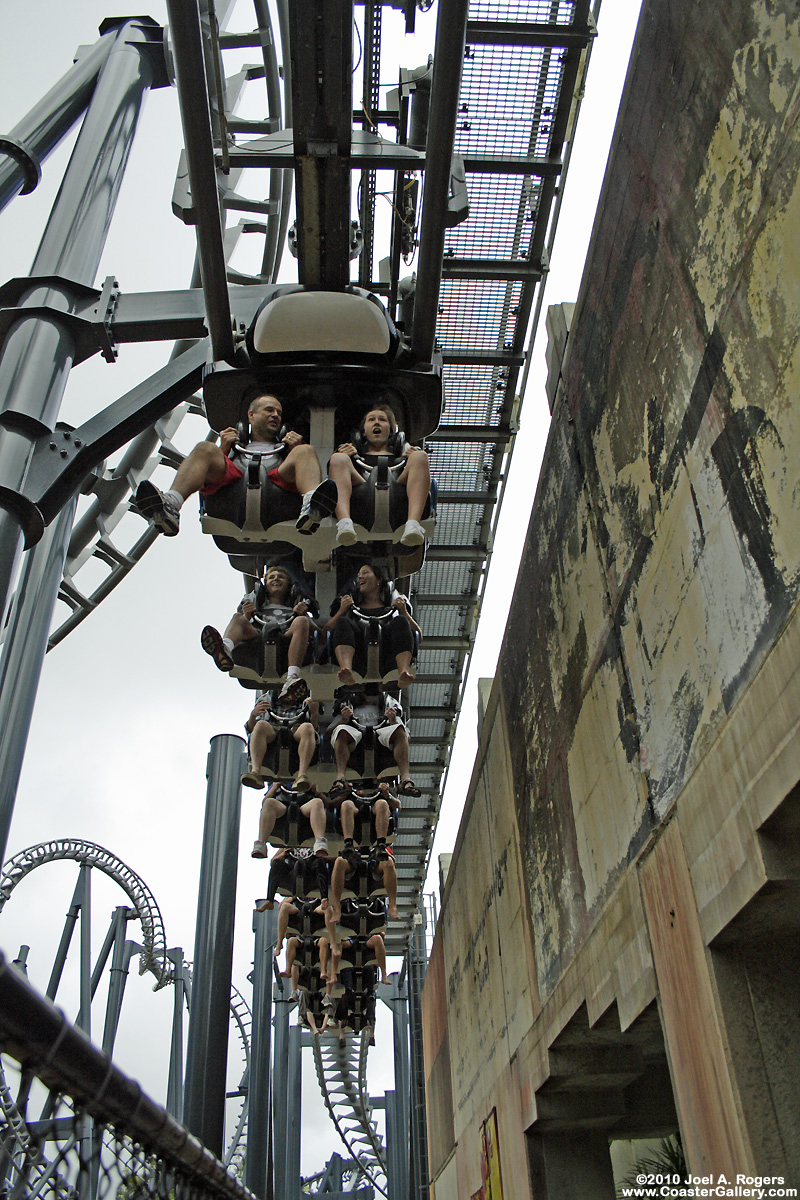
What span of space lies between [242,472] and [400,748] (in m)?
4.27

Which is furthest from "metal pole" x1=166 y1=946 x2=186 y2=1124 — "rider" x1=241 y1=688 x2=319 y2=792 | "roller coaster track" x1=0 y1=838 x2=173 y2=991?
"rider" x1=241 y1=688 x2=319 y2=792

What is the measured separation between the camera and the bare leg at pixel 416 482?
22.7 feet

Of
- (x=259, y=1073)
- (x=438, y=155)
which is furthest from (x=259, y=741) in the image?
(x=259, y=1073)

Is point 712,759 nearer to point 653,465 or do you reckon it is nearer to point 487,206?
point 653,465

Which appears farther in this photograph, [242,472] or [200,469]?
[242,472]

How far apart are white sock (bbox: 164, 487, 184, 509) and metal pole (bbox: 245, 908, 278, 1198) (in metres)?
13.4

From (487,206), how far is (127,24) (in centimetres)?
370

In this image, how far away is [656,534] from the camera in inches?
222

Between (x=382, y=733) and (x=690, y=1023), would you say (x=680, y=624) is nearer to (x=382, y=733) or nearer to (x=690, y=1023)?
(x=690, y=1023)

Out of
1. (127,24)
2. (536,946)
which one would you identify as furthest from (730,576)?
(127,24)

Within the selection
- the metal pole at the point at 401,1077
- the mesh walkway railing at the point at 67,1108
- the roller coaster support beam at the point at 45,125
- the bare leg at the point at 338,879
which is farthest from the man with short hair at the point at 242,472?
the metal pole at the point at 401,1077

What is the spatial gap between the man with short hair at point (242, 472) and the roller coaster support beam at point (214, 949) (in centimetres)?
813

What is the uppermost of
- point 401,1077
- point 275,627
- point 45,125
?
point 401,1077

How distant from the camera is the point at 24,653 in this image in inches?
230
